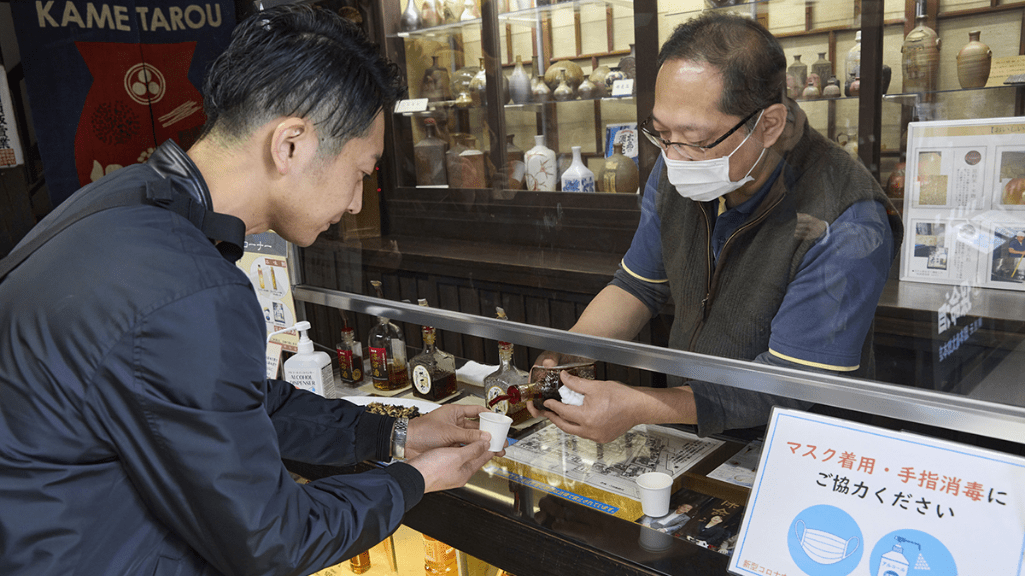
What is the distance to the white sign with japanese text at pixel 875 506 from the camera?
91 cm

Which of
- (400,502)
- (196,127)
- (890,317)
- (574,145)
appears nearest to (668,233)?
(574,145)

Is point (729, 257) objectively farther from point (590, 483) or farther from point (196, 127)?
point (196, 127)

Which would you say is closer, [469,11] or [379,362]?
[469,11]

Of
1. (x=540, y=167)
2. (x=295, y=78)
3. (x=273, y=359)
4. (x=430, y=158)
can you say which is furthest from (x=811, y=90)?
(x=273, y=359)

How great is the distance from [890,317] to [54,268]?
1.13 m

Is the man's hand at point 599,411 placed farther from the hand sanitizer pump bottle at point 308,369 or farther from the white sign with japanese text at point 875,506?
the hand sanitizer pump bottle at point 308,369

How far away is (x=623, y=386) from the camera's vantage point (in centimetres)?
140

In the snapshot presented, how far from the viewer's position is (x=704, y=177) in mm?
1225

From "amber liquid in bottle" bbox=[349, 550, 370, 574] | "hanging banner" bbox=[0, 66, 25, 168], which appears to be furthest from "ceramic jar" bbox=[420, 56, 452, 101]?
"hanging banner" bbox=[0, 66, 25, 168]

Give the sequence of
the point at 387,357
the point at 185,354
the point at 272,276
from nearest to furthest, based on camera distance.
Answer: the point at 185,354 → the point at 387,357 → the point at 272,276

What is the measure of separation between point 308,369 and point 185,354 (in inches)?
45.1

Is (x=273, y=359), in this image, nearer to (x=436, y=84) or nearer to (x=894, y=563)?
(x=436, y=84)

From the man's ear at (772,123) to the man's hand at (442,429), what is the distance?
2.46 ft

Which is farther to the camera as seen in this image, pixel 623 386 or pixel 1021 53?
pixel 623 386
